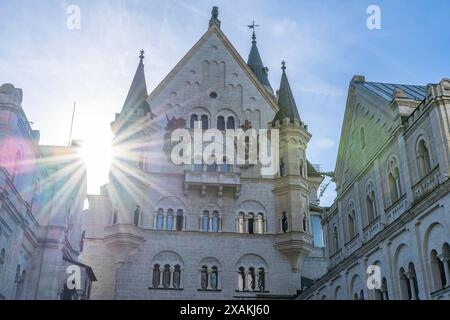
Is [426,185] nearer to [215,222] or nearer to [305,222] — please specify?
[305,222]

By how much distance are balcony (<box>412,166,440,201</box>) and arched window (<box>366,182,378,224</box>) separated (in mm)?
5384

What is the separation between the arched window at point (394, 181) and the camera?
24.9 m

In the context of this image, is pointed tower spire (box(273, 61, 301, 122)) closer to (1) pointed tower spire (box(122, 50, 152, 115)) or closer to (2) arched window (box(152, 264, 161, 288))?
(1) pointed tower spire (box(122, 50, 152, 115))

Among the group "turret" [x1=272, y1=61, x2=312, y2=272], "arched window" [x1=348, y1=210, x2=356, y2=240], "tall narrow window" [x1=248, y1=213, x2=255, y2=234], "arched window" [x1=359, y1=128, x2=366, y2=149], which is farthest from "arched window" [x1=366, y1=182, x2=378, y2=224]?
"tall narrow window" [x1=248, y1=213, x2=255, y2=234]

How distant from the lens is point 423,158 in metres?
22.4

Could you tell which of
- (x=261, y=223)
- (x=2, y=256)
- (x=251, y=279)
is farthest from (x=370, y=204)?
(x=2, y=256)

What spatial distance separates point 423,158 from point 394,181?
3290 mm

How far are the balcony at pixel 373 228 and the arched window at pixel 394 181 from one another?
5.40 feet

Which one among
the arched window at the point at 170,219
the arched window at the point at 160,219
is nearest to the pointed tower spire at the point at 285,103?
the arched window at the point at 170,219

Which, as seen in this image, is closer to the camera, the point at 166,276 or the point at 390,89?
the point at 390,89

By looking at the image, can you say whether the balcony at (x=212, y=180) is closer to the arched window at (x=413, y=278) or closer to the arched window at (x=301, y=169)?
the arched window at (x=301, y=169)

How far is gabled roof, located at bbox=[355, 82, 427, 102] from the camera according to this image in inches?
1095
